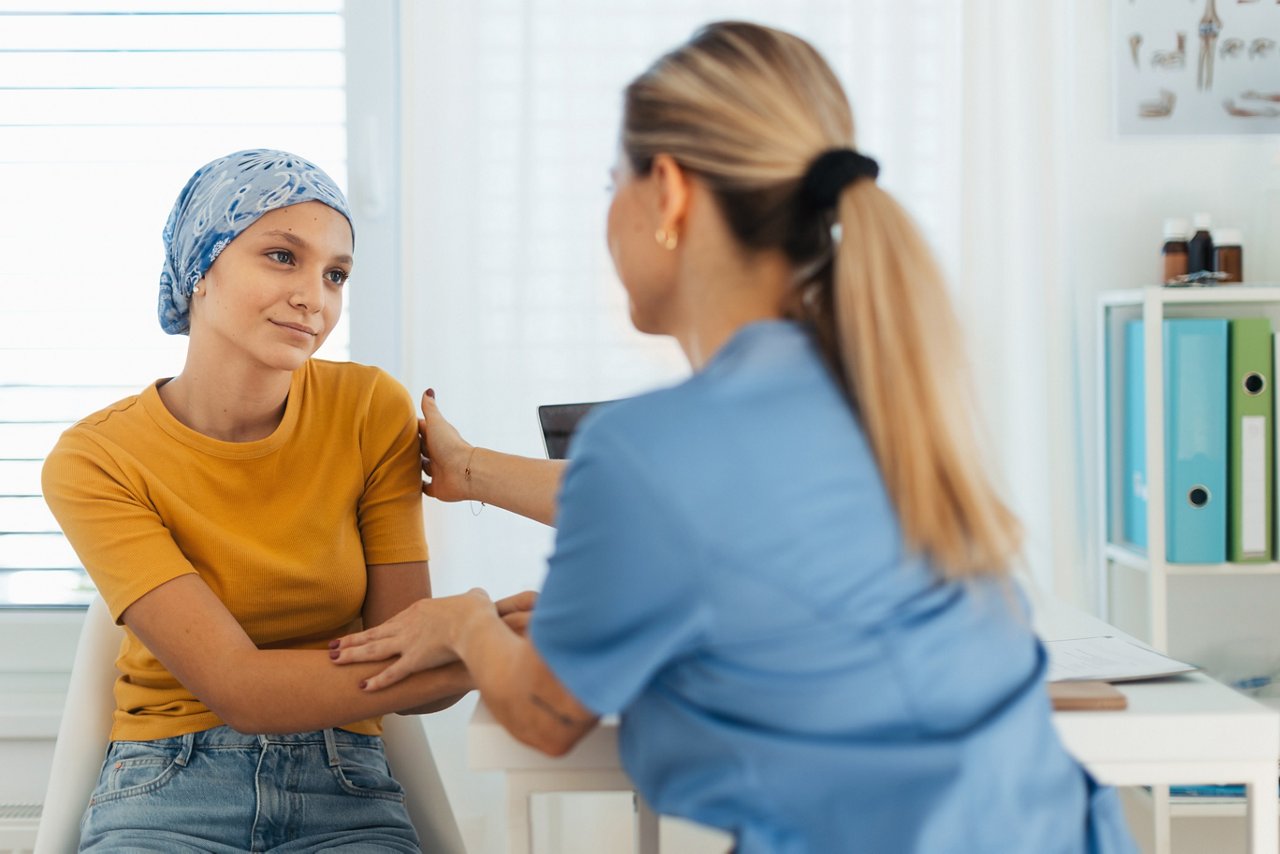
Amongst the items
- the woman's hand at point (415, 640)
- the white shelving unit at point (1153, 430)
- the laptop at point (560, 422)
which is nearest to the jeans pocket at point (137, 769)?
the woman's hand at point (415, 640)

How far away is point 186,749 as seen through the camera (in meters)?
1.37

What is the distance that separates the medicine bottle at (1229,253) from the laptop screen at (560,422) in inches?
45.6

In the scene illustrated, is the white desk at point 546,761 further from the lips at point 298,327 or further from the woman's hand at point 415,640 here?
the lips at point 298,327

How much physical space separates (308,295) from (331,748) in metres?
0.56

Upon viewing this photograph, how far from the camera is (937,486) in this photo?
837 millimetres

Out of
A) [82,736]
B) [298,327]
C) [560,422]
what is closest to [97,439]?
[298,327]

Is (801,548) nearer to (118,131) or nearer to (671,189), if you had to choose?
(671,189)

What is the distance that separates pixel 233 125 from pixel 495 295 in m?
0.60

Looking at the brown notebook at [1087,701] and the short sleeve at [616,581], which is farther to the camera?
the brown notebook at [1087,701]

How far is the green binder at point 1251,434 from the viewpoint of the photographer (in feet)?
6.24

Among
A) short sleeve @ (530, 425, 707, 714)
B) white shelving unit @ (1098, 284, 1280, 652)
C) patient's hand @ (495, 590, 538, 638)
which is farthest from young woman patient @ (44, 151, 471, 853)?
white shelving unit @ (1098, 284, 1280, 652)

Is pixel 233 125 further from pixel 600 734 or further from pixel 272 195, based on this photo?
pixel 600 734

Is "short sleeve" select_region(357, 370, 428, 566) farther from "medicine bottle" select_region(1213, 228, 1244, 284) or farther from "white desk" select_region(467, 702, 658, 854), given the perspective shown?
"medicine bottle" select_region(1213, 228, 1244, 284)

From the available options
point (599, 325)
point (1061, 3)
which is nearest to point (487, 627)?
point (599, 325)
